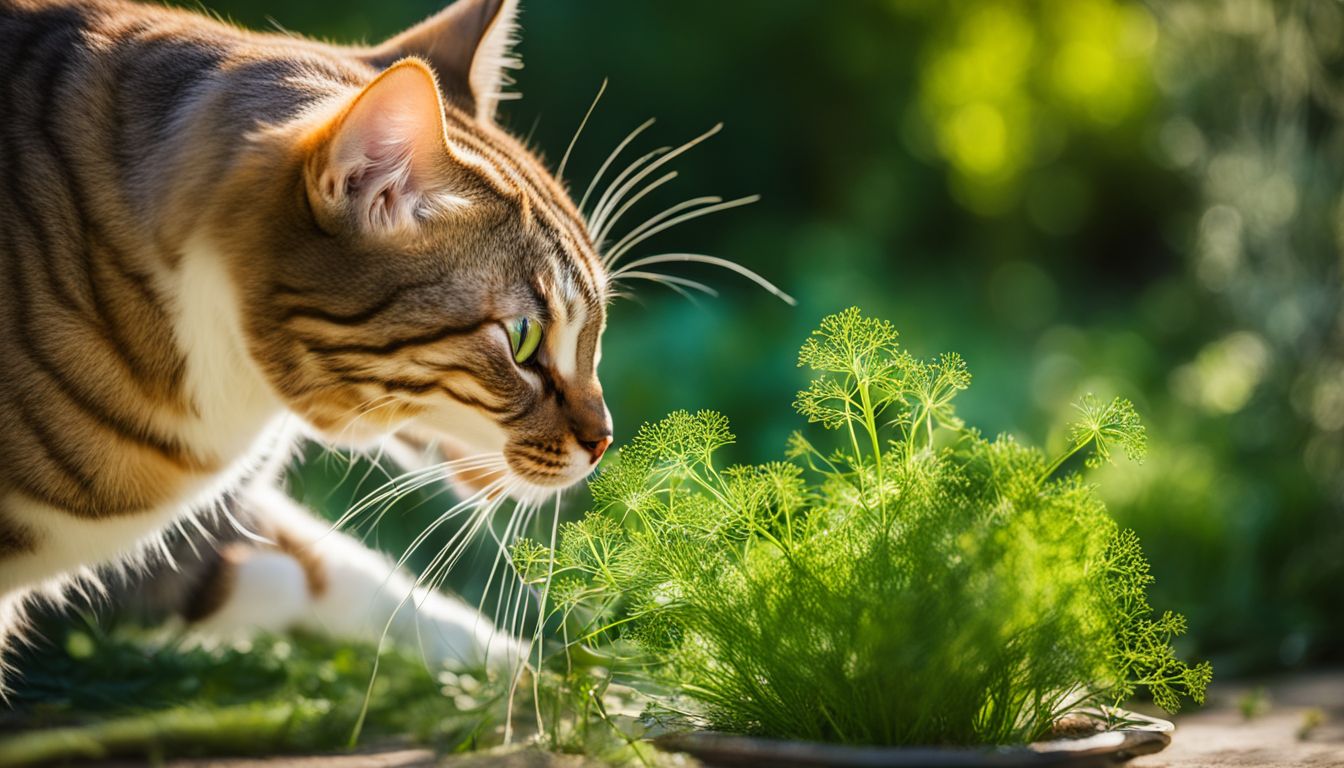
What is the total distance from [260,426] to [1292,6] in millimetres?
2656

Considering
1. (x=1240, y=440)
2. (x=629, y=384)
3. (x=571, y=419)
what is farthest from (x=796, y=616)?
(x=1240, y=440)

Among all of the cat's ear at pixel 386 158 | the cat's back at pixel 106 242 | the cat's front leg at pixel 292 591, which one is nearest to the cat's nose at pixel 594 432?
the cat's ear at pixel 386 158

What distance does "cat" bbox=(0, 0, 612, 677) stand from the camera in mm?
1352

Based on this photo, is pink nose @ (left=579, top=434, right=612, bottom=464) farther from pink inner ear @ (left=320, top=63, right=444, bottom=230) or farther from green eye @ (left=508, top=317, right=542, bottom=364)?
pink inner ear @ (left=320, top=63, right=444, bottom=230)

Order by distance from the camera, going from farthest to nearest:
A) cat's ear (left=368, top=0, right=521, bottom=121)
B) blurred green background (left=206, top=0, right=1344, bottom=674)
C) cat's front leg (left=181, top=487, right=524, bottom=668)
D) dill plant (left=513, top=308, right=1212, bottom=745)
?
blurred green background (left=206, top=0, right=1344, bottom=674) < cat's front leg (left=181, top=487, right=524, bottom=668) < cat's ear (left=368, top=0, right=521, bottom=121) < dill plant (left=513, top=308, right=1212, bottom=745)

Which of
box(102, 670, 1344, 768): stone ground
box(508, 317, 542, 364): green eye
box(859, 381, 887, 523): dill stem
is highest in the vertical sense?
box(508, 317, 542, 364): green eye

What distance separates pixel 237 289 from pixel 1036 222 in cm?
563

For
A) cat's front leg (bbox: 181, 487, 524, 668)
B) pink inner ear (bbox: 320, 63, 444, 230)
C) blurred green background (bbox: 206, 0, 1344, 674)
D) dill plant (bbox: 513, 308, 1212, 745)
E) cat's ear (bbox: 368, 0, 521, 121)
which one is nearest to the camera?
dill plant (bbox: 513, 308, 1212, 745)

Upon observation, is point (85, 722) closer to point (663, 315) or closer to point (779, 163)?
point (663, 315)

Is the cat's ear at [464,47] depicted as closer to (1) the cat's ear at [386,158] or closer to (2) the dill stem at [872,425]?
(1) the cat's ear at [386,158]

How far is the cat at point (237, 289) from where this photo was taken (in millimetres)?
1352

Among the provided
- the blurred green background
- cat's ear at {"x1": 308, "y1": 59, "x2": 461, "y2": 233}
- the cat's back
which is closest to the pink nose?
cat's ear at {"x1": 308, "y1": 59, "x2": 461, "y2": 233}

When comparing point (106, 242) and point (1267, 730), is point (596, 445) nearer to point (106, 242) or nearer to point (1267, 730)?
point (106, 242)

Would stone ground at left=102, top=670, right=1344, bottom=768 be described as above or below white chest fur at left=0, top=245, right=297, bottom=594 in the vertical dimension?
below
